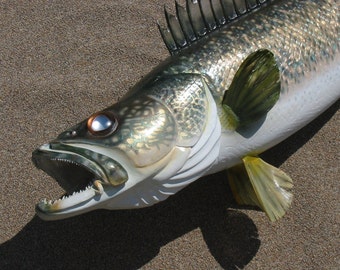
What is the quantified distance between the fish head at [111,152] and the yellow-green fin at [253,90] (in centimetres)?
27

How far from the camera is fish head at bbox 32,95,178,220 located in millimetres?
1819

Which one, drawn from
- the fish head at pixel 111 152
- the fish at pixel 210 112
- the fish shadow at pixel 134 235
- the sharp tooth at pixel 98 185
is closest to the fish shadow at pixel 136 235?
the fish shadow at pixel 134 235

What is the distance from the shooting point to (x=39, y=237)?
7.78ft

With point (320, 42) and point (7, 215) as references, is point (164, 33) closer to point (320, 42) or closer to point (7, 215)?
point (320, 42)

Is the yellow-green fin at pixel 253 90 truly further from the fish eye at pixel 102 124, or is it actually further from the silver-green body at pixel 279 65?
the fish eye at pixel 102 124

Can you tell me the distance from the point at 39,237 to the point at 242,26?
51.8 inches

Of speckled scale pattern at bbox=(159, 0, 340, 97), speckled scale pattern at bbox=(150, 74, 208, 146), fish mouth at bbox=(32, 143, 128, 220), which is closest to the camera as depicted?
fish mouth at bbox=(32, 143, 128, 220)

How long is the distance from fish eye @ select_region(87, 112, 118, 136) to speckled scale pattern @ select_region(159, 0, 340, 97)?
354mm

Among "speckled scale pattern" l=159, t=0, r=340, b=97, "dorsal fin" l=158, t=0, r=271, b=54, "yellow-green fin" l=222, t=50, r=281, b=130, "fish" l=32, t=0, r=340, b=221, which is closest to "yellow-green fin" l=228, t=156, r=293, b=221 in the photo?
"fish" l=32, t=0, r=340, b=221

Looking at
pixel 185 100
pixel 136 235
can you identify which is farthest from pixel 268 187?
pixel 136 235

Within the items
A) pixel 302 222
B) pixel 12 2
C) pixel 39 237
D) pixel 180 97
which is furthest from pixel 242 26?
pixel 12 2

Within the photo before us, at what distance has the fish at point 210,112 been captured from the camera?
6.08 feet

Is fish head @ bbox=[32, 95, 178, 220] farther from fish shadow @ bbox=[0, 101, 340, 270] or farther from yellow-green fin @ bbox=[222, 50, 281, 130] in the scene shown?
fish shadow @ bbox=[0, 101, 340, 270]

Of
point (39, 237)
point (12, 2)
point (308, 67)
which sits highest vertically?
point (12, 2)
